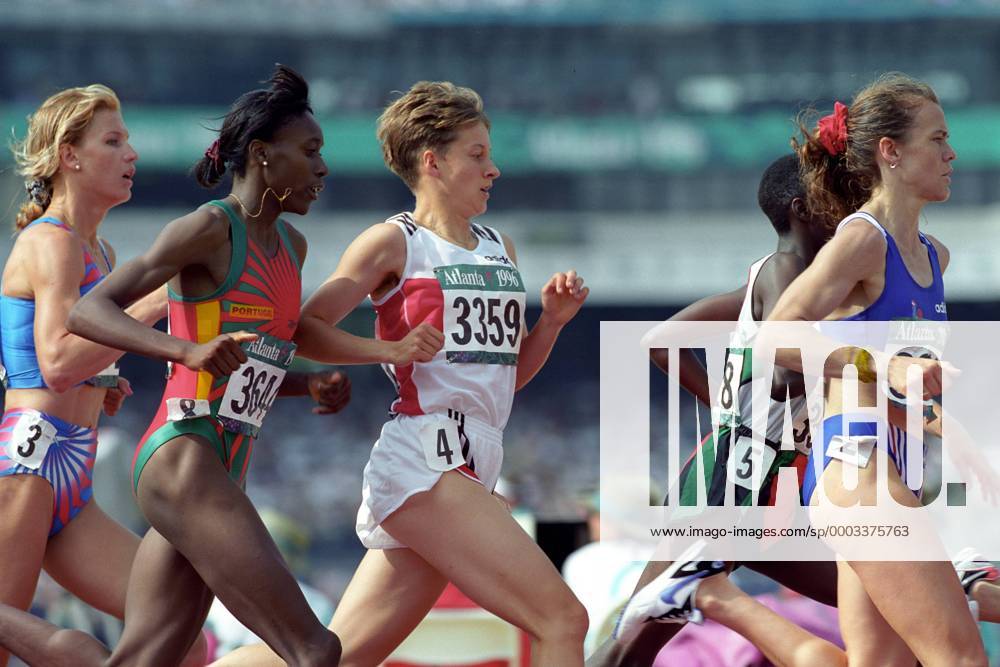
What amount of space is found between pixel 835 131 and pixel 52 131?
2370 millimetres

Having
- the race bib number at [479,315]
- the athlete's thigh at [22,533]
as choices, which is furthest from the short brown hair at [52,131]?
the race bib number at [479,315]

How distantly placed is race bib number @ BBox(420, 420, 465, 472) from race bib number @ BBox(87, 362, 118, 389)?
108 centimetres

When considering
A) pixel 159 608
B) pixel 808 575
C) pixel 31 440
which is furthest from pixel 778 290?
pixel 31 440

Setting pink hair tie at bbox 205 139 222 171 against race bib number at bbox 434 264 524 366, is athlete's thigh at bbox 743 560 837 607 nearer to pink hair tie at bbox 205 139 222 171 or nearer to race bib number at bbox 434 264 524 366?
race bib number at bbox 434 264 524 366

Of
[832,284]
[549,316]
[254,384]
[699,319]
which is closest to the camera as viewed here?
[832,284]

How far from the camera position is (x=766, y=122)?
36.5 meters

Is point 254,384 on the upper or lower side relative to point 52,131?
lower

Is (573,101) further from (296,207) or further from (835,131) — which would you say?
(296,207)

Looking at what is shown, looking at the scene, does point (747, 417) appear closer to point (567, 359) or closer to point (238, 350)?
point (238, 350)

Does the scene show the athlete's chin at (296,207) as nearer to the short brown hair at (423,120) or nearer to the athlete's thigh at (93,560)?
the short brown hair at (423,120)

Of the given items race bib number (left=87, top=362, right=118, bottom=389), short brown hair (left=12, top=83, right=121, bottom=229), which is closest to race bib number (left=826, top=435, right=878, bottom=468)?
race bib number (left=87, top=362, right=118, bottom=389)

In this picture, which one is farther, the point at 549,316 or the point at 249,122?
the point at 549,316

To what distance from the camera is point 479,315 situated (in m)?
4.22

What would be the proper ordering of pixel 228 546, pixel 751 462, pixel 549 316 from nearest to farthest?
pixel 228 546 < pixel 549 316 < pixel 751 462
